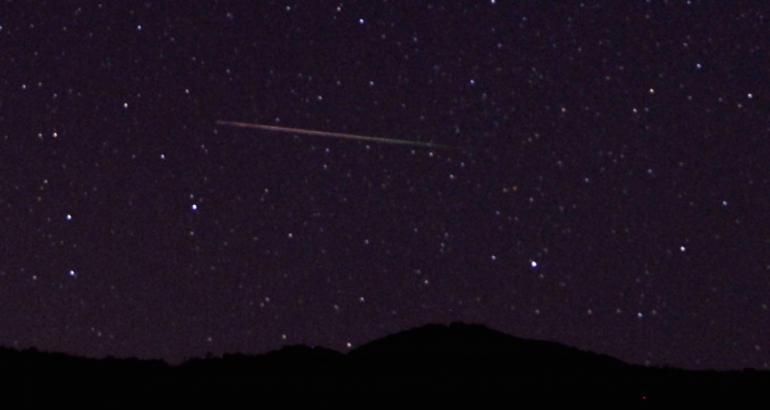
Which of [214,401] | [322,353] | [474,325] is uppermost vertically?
[474,325]

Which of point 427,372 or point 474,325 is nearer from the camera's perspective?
point 427,372

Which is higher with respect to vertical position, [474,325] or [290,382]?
[474,325]

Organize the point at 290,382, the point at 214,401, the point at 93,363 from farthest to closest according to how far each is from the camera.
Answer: the point at 93,363 → the point at 290,382 → the point at 214,401

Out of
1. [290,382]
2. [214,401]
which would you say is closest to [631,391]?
[290,382]

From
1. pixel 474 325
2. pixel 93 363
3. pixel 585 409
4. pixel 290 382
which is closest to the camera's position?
pixel 585 409

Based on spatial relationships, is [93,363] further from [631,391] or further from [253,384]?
[631,391]

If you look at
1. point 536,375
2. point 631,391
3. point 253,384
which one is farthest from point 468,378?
point 253,384

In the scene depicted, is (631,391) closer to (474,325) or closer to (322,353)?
(322,353)
